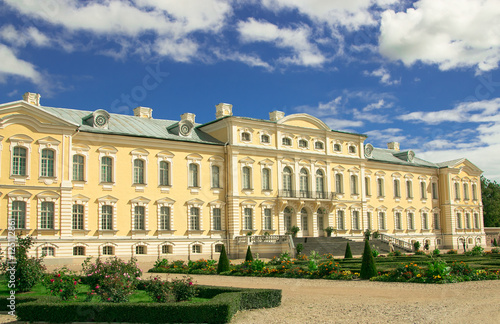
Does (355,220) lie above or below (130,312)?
above

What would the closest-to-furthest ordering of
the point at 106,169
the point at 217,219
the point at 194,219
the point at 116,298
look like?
the point at 116,298
the point at 106,169
the point at 194,219
the point at 217,219

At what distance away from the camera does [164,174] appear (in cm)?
3438

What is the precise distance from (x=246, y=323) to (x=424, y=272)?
347 inches

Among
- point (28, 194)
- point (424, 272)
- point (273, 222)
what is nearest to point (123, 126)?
point (28, 194)

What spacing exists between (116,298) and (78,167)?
19.7 metres

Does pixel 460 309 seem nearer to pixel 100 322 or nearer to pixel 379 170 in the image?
pixel 100 322

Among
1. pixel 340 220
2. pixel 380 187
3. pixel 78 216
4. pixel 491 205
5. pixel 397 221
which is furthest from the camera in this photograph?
pixel 491 205

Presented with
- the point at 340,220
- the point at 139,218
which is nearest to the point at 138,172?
the point at 139,218

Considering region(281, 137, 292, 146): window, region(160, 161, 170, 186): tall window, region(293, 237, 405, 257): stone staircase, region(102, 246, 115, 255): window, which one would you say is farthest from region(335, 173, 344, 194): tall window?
region(102, 246, 115, 255): window

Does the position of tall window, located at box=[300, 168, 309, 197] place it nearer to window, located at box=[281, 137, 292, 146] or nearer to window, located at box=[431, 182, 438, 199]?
window, located at box=[281, 137, 292, 146]

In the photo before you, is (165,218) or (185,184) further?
(185,184)

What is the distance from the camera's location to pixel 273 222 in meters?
38.2

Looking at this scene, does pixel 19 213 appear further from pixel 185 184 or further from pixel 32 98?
pixel 185 184

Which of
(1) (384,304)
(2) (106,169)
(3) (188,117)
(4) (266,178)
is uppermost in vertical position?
(3) (188,117)
